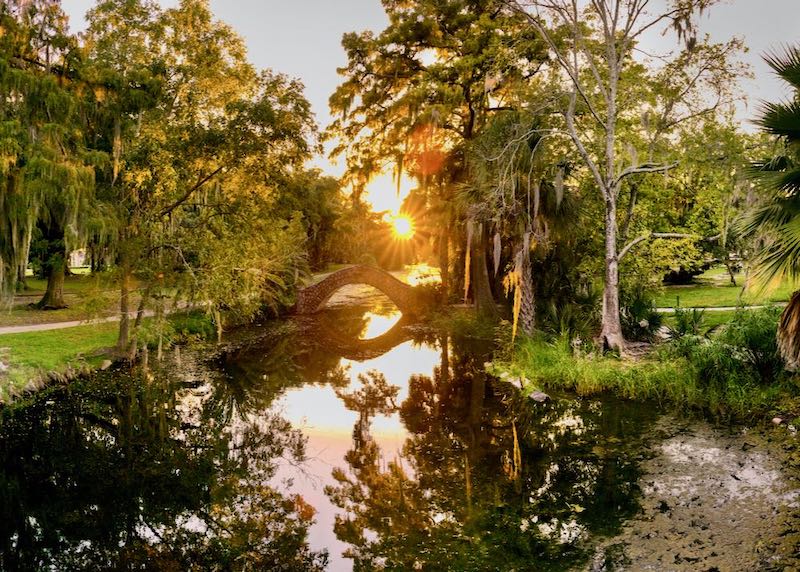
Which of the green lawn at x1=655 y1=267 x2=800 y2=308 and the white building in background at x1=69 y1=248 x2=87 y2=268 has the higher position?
the white building in background at x1=69 y1=248 x2=87 y2=268

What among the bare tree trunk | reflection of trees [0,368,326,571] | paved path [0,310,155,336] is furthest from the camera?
paved path [0,310,155,336]

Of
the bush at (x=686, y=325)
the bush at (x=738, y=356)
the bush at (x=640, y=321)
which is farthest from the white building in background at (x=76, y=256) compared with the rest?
the bush at (x=738, y=356)

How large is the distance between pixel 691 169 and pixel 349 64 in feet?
49.8

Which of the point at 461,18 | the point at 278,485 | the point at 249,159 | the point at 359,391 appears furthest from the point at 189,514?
the point at 461,18

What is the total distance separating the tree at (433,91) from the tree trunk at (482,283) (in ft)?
0.15

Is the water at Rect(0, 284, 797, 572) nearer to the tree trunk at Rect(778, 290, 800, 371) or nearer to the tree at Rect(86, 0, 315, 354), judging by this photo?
the tree trunk at Rect(778, 290, 800, 371)

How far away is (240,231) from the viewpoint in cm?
1866

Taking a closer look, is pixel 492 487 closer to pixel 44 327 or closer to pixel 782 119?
pixel 782 119

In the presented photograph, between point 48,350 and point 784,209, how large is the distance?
17.8 metres

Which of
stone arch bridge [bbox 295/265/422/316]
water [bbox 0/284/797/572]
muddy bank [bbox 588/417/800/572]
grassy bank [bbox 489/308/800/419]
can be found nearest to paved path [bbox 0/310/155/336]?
water [bbox 0/284/797/572]

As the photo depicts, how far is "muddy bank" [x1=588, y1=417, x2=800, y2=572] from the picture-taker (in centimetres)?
668

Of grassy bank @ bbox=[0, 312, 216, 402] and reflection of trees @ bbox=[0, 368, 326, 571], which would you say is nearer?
reflection of trees @ bbox=[0, 368, 326, 571]

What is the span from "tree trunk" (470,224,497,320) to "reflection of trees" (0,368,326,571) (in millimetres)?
13539

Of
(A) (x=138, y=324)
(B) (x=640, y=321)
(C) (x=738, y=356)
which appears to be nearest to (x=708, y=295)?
(B) (x=640, y=321)
